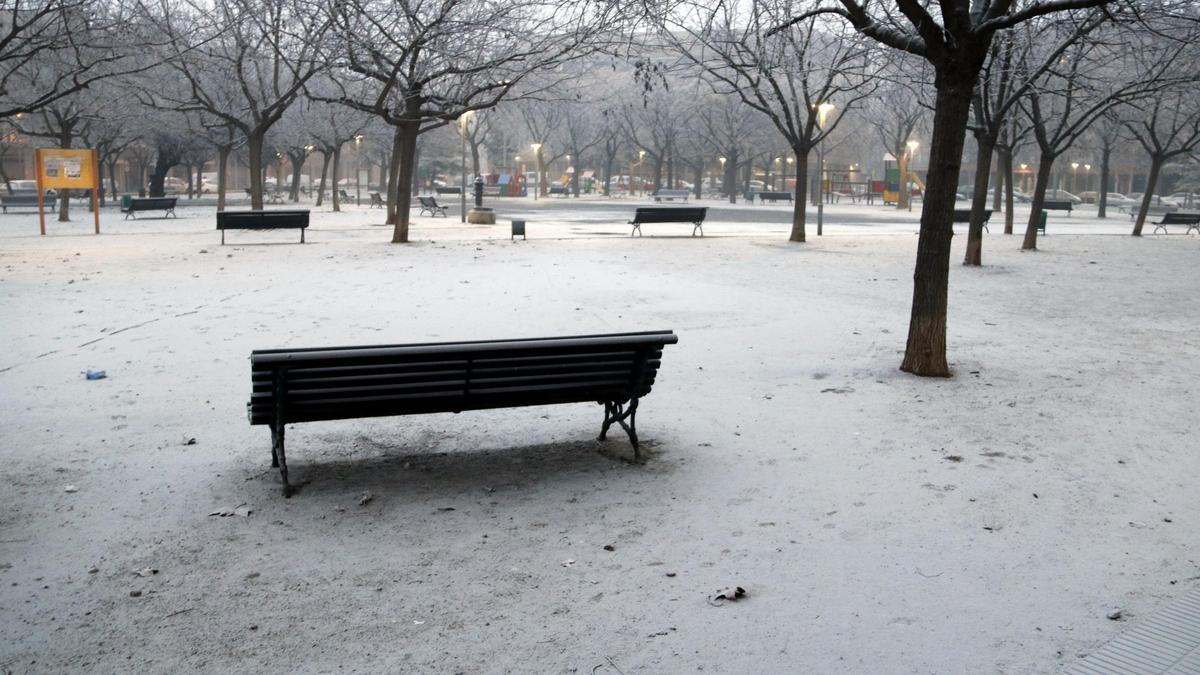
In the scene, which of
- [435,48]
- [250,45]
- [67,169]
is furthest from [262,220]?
[250,45]

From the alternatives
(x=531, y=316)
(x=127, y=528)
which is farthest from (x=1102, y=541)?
(x=531, y=316)

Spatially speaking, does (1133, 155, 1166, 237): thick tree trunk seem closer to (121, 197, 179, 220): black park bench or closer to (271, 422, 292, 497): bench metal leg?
(271, 422, 292, 497): bench metal leg

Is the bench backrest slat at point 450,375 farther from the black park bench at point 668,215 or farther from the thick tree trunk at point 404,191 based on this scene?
the black park bench at point 668,215

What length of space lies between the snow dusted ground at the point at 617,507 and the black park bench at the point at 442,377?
0.42 m

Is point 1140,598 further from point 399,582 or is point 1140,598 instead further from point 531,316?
point 531,316

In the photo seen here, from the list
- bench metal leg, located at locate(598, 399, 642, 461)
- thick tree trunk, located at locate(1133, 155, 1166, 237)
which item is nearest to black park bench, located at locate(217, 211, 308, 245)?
bench metal leg, located at locate(598, 399, 642, 461)

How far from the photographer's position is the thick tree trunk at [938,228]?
318 inches

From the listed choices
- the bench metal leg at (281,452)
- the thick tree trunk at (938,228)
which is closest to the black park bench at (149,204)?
the thick tree trunk at (938,228)

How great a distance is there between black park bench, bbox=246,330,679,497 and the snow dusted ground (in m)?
0.42

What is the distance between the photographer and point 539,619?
3.88 meters

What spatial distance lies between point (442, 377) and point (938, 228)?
4790mm

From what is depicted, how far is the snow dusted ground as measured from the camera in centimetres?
372

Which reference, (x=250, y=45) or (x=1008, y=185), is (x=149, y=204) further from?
(x=1008, y=185)

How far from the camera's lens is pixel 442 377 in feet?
18.1
